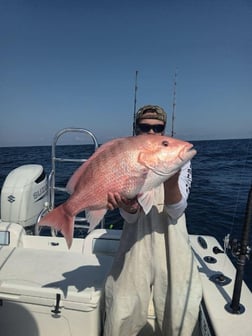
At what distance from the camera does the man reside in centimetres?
221

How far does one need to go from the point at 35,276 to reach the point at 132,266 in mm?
944

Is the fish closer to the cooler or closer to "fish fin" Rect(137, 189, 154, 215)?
"fish fin" Rect(137, 189, 154, 215)

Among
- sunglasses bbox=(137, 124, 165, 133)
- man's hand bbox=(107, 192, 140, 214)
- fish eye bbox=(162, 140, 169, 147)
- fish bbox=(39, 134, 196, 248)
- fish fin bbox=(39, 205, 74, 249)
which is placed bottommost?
fish fin bbox=(39, 205, 74, 249)

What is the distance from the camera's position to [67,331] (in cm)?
243

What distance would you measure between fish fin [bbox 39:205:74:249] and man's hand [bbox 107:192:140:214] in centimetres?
29

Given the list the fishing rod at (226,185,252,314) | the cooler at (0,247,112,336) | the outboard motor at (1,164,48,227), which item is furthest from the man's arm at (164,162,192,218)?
the outboard motor at (1,164,48,227)

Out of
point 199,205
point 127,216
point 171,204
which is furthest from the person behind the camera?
point 199,205

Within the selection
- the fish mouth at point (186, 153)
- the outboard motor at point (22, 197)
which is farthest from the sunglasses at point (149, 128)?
the outboard motor at point (22, 197)

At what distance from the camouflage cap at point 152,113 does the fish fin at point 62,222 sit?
934mm

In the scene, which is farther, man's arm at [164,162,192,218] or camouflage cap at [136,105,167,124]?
camouflage cap at [136,105,167,124]

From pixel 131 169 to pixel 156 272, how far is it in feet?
3.19

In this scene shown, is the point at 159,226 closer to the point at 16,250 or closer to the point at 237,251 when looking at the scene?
the point at 237,251

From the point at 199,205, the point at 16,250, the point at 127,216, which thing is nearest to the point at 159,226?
the point at 127,216

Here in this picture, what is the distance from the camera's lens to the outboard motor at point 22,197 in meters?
4.57
